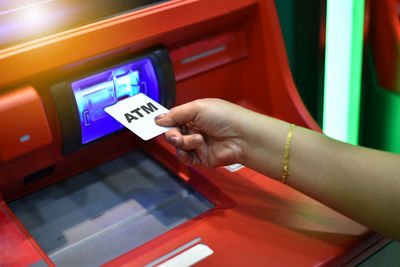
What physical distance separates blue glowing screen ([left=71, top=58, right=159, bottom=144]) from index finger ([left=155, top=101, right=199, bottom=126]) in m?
0.15

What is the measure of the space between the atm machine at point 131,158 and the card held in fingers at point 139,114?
1.9 inches

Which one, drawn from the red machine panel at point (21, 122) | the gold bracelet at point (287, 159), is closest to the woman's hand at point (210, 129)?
the gold bracelet at point (287, 159)

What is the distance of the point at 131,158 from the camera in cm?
142

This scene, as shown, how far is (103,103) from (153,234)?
36 centimetres

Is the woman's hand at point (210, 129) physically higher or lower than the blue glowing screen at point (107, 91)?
lower

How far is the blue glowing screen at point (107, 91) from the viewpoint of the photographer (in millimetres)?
1192

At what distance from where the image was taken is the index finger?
118cm

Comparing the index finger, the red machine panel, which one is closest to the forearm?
the index finger

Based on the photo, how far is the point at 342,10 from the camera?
1.73 m

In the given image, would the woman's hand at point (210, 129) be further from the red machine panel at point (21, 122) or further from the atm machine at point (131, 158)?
the red machine panel at point (21, 122)

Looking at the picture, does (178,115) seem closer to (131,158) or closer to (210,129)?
(210,129)

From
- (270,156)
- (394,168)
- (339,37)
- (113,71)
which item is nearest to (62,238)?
(113,71)

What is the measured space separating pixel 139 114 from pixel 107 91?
11 cm

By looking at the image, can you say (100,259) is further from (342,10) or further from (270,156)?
(342,10)
